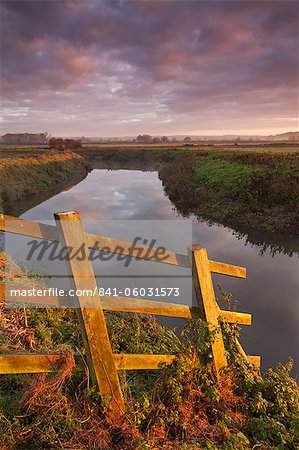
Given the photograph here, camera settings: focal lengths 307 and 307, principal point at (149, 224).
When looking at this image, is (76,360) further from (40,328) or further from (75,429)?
(40,328)

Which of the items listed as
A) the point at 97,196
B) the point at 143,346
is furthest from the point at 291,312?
the point at 97,196

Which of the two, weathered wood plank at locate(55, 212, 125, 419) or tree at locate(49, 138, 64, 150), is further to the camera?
tree at locate(49, 138, 64, 150)

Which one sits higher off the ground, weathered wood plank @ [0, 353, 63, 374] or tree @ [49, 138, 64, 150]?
tree @ [49, 138, 64, 150]

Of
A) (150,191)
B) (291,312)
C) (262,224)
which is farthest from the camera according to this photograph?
(150,191)

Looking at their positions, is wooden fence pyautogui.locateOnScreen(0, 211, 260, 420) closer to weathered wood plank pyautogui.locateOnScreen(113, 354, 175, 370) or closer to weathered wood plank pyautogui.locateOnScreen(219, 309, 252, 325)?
weathered wood plank pyautogui.locateOnScreen(113, 354, 175, 370)

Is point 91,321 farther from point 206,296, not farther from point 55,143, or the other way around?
point 55,143

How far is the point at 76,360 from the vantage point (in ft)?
11.0

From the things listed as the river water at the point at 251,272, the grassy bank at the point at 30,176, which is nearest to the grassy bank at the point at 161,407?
the river water at the point at 251,272

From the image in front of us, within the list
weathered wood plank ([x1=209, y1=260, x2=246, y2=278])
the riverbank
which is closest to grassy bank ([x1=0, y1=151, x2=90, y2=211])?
the riverbank

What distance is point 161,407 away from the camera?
138 inches

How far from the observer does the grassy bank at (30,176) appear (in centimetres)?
2514

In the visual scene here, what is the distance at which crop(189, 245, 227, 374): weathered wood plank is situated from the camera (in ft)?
12.2

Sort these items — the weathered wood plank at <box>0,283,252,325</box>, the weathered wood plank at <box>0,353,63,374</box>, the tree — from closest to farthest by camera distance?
the weathered wood plank at <box>0,353,63,374</box> → the weathered wood plank at <box>0,283,252,325</box> → the tree

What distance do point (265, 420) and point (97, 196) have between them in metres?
26.7
